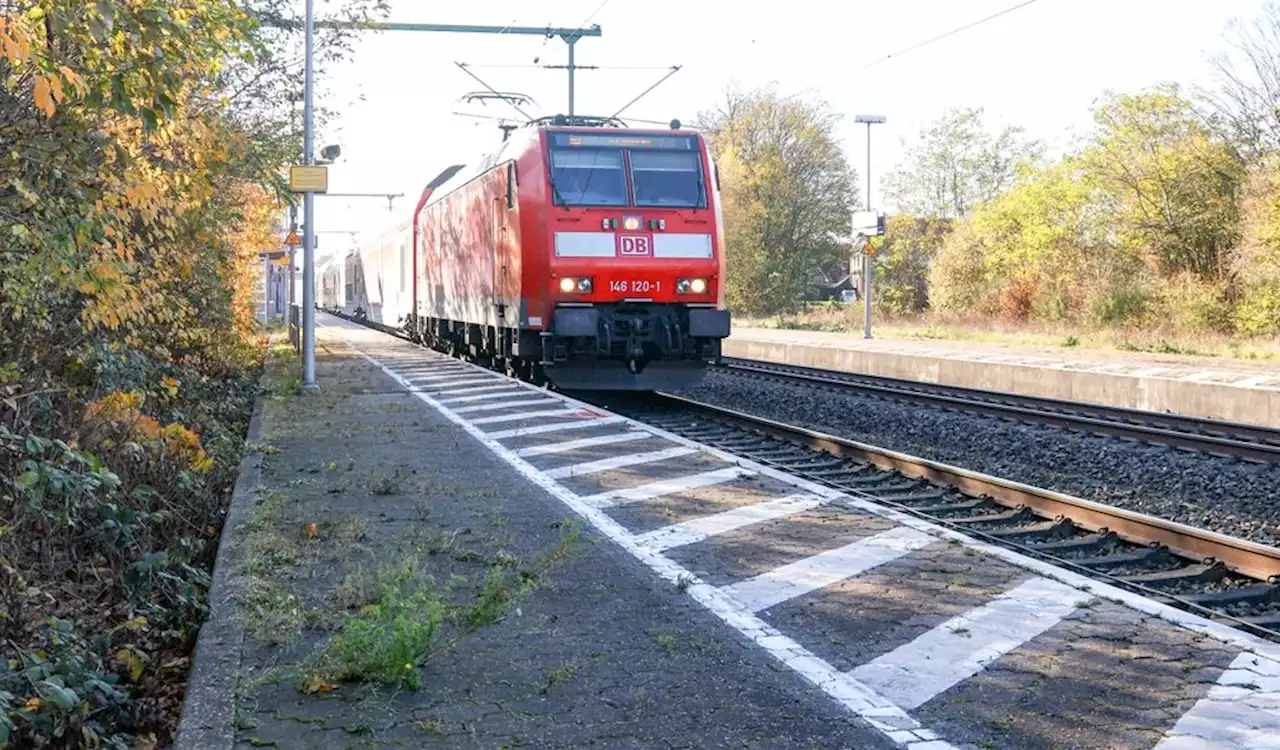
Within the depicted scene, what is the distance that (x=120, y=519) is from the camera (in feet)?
21.8

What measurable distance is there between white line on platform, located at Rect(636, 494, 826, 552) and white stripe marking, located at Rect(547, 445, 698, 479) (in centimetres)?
182

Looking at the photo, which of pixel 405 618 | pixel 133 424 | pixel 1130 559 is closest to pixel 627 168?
pixel 133 424

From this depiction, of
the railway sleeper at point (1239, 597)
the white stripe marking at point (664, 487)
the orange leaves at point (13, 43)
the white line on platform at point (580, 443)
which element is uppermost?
the orange leaves at point (13, 43)

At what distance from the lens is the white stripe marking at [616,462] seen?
945 cm

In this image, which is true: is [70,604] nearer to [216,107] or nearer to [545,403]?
[216,107]

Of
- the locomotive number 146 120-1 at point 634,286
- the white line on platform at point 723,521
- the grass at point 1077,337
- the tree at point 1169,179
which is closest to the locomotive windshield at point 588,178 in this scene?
the locomotive number 146 120-1 at point 634,286

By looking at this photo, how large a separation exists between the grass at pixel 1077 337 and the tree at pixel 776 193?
5880 mm

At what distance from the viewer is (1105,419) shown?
13.9m

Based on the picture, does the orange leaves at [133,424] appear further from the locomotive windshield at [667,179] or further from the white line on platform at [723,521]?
the locomotive windshield at [667,179]

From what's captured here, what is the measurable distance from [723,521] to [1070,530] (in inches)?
89.7

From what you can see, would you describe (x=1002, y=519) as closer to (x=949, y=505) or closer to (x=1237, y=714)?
(x=949, y=505)

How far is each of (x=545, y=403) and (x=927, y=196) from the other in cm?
4940

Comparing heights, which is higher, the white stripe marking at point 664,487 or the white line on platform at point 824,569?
the white stripe marking at point 664,487

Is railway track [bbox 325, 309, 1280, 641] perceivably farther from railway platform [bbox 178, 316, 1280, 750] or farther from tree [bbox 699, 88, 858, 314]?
tree [bbox 699, 88, 858, 314]
